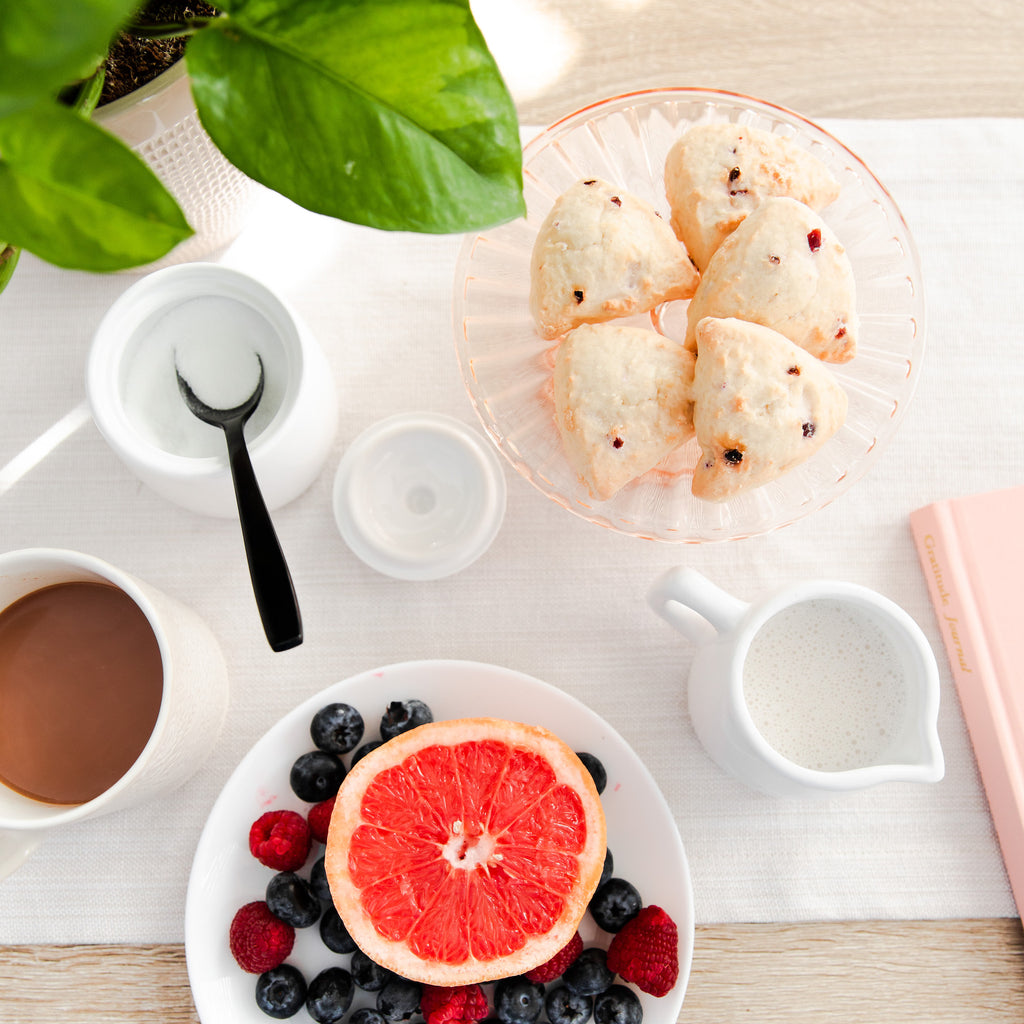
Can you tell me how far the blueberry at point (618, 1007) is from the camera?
2.70 feet

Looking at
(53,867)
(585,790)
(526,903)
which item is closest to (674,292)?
(585,790)

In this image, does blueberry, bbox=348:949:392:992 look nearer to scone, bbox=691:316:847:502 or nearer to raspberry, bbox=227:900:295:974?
raspberry, bbox=227:900:295:974

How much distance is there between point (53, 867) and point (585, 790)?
55cm

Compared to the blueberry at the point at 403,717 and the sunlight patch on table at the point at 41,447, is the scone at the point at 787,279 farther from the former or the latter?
the sunlight patch on table at the point at 41,447

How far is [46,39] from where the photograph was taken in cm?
32

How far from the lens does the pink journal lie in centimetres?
90

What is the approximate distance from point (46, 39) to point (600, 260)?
50 cm

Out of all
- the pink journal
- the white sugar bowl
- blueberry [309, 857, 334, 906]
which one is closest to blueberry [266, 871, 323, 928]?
blueberry [309, 857, 334, 906]

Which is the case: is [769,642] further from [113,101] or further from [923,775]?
[113,101]

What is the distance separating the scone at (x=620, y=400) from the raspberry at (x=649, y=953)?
1.32 feet

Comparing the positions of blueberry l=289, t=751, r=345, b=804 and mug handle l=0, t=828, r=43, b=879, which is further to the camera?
blueberry l=289, t=751, r=345, b=804

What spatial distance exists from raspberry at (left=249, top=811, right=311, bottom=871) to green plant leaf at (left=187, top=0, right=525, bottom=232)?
0.59m

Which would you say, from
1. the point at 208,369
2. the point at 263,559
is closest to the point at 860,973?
the point at 263,559

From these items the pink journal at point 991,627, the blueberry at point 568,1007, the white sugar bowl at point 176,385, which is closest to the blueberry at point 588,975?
the blueberry at point 568,1007
